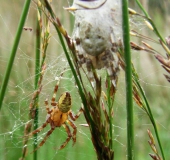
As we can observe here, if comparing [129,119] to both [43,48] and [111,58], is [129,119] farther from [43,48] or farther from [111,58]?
[43,48]

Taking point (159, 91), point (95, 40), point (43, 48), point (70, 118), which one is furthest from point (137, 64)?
point (95, 40)

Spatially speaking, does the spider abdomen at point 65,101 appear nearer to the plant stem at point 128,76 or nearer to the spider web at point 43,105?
the spider web at point 43,105

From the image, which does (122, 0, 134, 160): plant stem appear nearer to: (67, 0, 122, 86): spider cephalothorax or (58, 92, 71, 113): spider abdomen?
(67, 0, 122, 86): spider cephalothorax

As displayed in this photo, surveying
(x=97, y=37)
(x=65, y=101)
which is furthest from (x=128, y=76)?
(x=65, y=101)

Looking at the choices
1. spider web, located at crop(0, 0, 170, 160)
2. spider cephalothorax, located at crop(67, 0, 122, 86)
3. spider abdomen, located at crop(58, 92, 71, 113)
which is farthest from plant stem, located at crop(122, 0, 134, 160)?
spider abdomen, located at crop(58, 92, 71, 113)

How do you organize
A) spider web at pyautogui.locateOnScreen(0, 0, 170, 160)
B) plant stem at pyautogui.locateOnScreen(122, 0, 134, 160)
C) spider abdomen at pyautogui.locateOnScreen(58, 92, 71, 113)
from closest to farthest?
plant stem at pyautogui.locateOnScreen(122, 0, 134, 160)
spider abdomen at pyautogui.locateOnScreen(58, 92, 71, 113)
spider web at pyautogui.locateOnScreen(0, 0, 170, 160)

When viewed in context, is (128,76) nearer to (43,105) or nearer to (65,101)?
(65,101)

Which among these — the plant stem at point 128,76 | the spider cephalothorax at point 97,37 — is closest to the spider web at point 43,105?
the spider cephalothorax at point 97,37

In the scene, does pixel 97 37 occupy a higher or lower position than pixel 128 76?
higher

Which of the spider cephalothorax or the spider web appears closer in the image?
the spider cephalothorax
